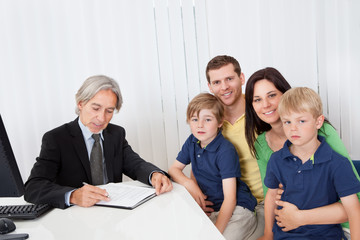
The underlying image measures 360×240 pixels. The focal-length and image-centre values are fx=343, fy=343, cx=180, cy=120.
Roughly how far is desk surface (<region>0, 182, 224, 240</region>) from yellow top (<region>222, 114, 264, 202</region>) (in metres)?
0.71

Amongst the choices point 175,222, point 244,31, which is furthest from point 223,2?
point 175,222

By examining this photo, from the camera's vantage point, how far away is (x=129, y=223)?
1.32 metres

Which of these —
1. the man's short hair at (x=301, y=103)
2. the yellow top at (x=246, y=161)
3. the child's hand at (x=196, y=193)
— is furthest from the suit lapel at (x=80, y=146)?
the man's short hair at (x=301, y=103)

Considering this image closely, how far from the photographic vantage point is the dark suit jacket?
1.87 metres

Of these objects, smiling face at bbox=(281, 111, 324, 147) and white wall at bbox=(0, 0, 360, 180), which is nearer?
smiling face at bbox=(281, 111, 324, 147)

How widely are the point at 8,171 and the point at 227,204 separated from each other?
110 cm

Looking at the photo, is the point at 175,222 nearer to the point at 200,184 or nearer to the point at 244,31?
the point at 200,184

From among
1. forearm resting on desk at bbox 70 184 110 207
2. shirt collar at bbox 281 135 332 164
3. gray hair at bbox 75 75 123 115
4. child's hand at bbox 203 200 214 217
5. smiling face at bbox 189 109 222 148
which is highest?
gray hair at bbox 75 75 123 115

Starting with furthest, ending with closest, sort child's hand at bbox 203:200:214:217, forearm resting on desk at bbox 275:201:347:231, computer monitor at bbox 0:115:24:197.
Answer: child's hand at bbox 203:200:214:217 < forearm resting on desk at bbox 275:201:347:231 < computer monitor at bbox 0:115:24:197

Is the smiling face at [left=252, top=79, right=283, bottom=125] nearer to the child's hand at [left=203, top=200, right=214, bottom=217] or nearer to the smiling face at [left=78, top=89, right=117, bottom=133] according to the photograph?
the child's hand at [left=203, top=200, right=214, bottom=217]

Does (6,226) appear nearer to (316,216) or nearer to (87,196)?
(87,196)

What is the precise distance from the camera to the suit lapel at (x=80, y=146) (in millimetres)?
1985

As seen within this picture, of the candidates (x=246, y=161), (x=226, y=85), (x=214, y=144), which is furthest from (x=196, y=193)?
(x=226, y=85)

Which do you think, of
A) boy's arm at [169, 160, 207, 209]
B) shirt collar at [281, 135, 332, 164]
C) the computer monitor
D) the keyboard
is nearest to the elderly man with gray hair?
boy's arm at [169, 160, 207, 209]
